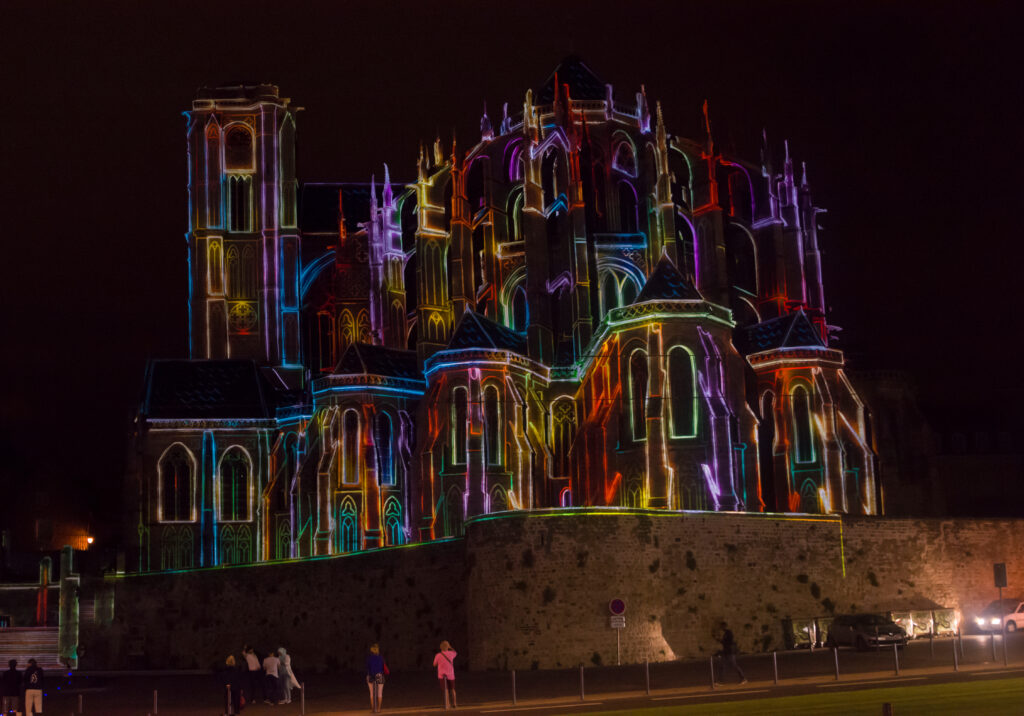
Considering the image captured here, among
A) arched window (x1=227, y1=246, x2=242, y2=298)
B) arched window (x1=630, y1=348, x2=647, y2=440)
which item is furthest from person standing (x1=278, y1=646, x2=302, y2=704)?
arched window (x1=227, y1=246, x2=242, y2=298)

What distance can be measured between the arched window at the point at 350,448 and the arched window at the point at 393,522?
6.24ft

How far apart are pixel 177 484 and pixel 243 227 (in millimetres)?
17078

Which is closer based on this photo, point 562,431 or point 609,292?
point 562,431

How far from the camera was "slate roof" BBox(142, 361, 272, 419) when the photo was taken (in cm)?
7112

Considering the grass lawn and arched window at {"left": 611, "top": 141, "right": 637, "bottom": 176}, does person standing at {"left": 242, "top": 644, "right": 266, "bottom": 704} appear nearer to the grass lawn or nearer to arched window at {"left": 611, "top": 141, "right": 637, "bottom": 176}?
the grass lawn

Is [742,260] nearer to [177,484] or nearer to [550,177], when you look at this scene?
[550,177]

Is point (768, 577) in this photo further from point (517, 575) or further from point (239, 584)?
point (239, 584)

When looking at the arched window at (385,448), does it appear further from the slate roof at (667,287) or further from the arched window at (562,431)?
the slate roof at (667,287)

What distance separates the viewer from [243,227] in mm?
80562

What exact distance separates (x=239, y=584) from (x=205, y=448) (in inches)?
597

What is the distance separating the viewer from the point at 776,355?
61531 mm

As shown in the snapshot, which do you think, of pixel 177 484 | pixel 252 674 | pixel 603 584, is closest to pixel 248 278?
pixel 177 484

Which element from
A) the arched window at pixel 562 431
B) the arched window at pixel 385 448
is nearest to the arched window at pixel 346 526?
the arched window at pixel 385 448

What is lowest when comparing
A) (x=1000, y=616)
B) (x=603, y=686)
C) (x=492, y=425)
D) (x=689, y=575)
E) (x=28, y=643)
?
(x=603, y=686)
